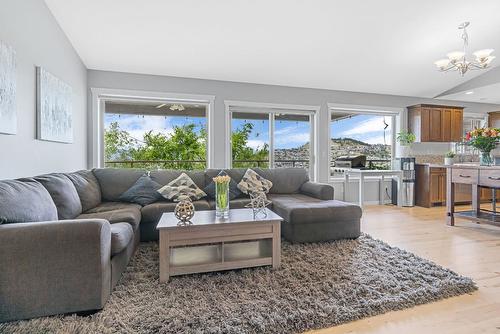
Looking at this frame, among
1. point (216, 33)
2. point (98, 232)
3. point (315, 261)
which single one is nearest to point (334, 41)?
point (216, 33)

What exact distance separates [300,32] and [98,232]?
348 centimetres

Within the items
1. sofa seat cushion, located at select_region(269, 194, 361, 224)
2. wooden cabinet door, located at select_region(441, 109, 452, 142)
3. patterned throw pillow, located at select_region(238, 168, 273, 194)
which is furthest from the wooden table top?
wooden cabinet door, located at select_region(441, 109, 452, 142)

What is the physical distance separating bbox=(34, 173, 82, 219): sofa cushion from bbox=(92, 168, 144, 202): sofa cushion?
79 centimetres

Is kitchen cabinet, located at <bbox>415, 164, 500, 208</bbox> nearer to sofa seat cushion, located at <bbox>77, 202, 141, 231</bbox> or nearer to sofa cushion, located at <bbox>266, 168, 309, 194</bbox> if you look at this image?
sofa cushion, located at <bbox>266, 168, 309, 194</bbox>

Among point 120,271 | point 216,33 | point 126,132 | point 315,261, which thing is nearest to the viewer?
point 120,271

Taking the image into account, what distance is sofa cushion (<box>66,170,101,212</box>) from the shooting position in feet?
9.43

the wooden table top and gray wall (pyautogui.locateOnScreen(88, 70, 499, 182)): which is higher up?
gray wall (pyautogui.locateOnScreen(88, 70, 499, 182))

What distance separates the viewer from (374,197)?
580cm

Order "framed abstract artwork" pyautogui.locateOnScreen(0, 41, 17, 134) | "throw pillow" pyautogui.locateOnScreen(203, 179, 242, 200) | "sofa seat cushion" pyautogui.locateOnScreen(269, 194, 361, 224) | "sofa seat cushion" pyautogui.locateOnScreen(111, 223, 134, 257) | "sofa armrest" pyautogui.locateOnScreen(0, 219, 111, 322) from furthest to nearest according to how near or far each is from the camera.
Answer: "throw pillow" pyautogui.locateOnScreen(203, 179, 242, 200)
"sofa seat cushion" pyautogui.locateOnScreen(269, 194, 361, 224)
"framed abstract artwork" pyautogui.locateOnScreen(0, 41, 17, 134)
"sofa seat cushion" pyautogui.locateOnScreen(111, 223, 134, 257)
"sofa armrest" pyautogui.locateOnScreen(0, 219, 111, 322)

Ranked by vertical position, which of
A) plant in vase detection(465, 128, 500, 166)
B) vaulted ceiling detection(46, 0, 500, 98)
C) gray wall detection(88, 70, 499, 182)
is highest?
vaulted ceiling detection(46, 0, 500, 98)

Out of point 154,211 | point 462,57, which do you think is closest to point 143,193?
point 154,211

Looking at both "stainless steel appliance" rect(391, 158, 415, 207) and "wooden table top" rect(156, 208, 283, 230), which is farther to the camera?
"stainless steel appliance" rect(391, 158, 415, 207)

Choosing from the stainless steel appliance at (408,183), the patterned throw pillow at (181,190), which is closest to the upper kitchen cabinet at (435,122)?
the stainless steel appliance at (408,183)

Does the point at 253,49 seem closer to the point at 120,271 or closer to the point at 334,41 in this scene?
the point at 334,41
